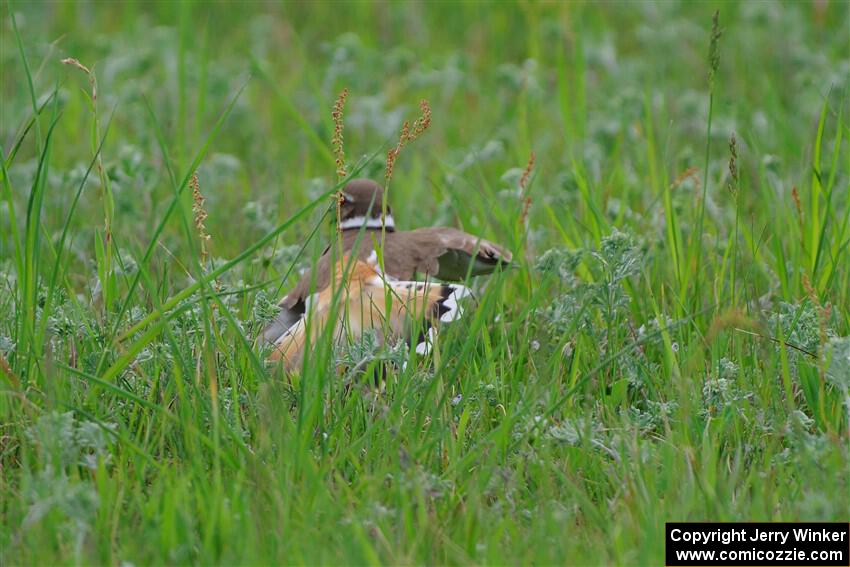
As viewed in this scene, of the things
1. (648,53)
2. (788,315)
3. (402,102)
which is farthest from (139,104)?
(788,315)

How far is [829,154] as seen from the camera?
18.7ft

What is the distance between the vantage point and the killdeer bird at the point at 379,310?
3541mm

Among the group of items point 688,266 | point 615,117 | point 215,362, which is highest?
point 615,117

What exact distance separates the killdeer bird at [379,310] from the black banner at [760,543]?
1034mm

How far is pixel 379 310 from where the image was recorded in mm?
3596

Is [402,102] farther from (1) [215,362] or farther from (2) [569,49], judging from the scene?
(1) [215,362]

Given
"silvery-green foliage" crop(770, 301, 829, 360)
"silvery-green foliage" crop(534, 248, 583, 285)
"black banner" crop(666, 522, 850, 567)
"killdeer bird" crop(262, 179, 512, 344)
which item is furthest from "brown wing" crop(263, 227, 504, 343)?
"black banner" crop(666, 522, 850, 567)

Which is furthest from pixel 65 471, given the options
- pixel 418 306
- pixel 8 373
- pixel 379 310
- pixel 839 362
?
pixel 839 362

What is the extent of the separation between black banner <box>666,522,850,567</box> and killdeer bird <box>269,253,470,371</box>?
1.03m

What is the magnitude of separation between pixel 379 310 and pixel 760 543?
1.30 meters

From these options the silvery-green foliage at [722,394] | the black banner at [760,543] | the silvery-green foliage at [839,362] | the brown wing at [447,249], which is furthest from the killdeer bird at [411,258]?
the black banner at [760,543]

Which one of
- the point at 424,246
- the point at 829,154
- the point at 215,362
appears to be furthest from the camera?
the point at 829,154

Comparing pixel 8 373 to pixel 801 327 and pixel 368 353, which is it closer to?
pixel 368 353

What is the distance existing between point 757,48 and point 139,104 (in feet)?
12.2
